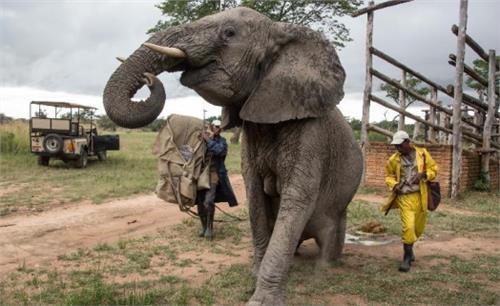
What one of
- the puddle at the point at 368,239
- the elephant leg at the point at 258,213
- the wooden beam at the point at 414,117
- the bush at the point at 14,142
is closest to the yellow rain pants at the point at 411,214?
the puddle at the point at 368,239

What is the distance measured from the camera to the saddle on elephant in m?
7.07

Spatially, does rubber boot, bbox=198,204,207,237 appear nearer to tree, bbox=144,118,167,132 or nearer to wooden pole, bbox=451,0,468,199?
tree, bbox=144,118,167,132

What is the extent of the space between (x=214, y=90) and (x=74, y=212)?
604 centimetres

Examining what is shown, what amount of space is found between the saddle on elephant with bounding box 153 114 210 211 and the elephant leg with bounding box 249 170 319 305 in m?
2.90

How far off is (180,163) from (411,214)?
3.16m

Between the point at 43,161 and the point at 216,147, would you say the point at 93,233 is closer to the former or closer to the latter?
the point at 216,147

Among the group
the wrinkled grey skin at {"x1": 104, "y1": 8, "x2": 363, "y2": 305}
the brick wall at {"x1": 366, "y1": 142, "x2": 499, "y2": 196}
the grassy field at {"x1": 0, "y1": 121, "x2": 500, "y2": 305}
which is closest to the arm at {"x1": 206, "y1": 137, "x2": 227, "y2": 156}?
the grassy field at {"x1": 0, "y1": 121, "x2": 500, "y2": 305}

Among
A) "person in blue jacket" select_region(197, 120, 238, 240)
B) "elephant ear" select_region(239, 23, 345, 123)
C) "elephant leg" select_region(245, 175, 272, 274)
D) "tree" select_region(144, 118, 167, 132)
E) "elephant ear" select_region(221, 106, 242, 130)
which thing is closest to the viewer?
"elephant ear" select_region(239, 23, 345, 123)

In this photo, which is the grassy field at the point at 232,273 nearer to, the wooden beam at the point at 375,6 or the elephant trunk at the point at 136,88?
the elephant trunk at the point at 136,88

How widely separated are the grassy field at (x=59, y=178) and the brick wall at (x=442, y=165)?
17.5 ft

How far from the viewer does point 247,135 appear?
471 cm

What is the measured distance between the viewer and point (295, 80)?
4.24 meters

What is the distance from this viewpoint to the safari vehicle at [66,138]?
15.1m

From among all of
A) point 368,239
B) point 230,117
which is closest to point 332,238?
point 230,117
